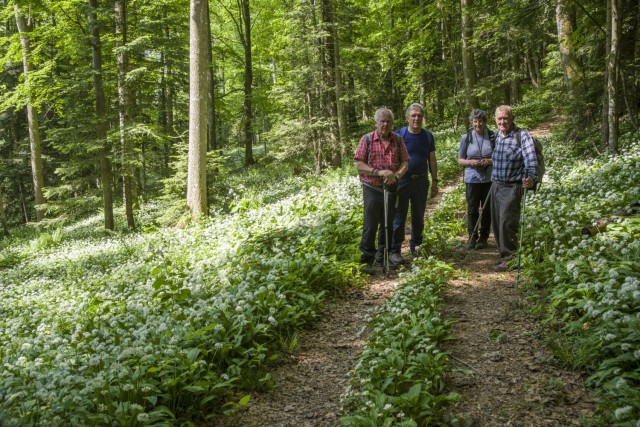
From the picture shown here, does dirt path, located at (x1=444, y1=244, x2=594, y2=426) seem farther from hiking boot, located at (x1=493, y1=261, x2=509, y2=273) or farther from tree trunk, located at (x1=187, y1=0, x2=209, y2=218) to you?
tree trunk, located at (x1=187, y1=0, x2=209, y2=218)

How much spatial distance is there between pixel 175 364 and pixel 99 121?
527 inches

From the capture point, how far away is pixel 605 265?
15.8 ft

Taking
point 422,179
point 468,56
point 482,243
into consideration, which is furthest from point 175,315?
point 468,56

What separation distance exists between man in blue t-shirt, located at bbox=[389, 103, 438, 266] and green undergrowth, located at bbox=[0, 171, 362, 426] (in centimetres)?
87

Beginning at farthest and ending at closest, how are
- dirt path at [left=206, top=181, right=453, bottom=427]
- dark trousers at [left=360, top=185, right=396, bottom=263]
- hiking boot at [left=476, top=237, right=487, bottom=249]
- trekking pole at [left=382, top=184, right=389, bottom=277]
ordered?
hiking boot at [left=476, top=237, right=487, bottom=249] < dark trousers at [left=360, top=185, right=396, bottom=263] < trekking pole at [left=382, top=184, right=389, bottom=277] < dirt path at [left=206, top=181, right=453, bottom=427]

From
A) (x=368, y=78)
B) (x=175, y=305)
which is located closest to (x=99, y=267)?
(x=175, y=305)

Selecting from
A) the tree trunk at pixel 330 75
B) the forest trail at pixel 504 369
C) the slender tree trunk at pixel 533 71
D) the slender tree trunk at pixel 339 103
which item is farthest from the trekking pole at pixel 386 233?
the slender tree trunk at pixel 533 71

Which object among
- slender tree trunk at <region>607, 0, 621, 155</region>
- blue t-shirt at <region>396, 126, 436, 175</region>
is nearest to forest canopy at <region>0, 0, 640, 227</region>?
slender tree trunk at <region>607, 0, 621, 155</region>

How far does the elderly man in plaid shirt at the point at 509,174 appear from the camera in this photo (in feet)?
20.8

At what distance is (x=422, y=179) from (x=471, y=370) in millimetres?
3947

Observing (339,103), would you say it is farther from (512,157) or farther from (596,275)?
(596,275)

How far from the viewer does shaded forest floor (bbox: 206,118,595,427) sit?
360 centimetres

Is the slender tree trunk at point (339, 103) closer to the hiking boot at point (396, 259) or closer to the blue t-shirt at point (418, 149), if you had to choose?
the blue t-shirt at point (418, 149)

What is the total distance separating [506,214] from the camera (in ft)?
21.9
